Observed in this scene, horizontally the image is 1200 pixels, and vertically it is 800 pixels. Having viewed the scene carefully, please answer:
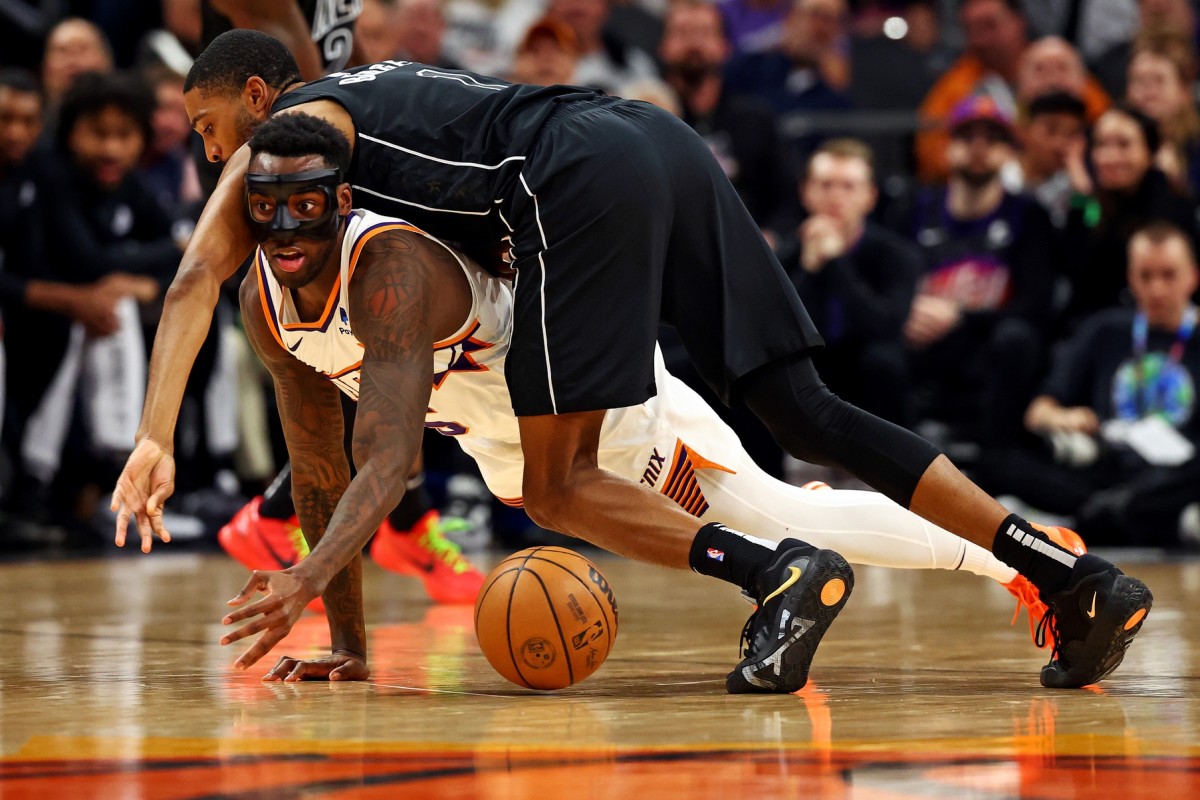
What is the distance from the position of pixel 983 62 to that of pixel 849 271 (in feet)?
10.6

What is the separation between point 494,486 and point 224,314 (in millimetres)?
5305

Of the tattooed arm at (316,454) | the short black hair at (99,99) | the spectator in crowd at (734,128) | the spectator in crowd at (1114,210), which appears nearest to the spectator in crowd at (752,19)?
the spectator in crowd at (734,128)

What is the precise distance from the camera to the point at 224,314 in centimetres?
988

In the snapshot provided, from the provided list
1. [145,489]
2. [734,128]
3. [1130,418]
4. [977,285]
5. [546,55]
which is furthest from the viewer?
[734,128]

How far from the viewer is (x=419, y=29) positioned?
11.0 m

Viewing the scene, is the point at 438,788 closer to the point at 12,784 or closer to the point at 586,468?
the point at 12,784

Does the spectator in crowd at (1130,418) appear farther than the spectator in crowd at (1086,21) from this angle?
No

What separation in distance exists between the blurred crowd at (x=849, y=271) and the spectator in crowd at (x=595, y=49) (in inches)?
23.8

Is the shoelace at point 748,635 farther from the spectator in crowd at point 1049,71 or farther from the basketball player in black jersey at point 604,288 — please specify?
the spectator in crowd at point 1049,71

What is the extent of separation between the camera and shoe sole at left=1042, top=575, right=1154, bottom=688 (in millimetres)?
4148

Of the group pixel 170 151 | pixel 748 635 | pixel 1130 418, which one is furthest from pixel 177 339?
pixel 170 151

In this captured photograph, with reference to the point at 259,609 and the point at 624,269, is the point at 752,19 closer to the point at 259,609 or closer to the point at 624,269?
the point at 624,269

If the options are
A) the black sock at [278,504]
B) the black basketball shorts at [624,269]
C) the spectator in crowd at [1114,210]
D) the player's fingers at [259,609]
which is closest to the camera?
the player's fingers at [259,609]

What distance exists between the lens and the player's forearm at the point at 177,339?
3.93 m
